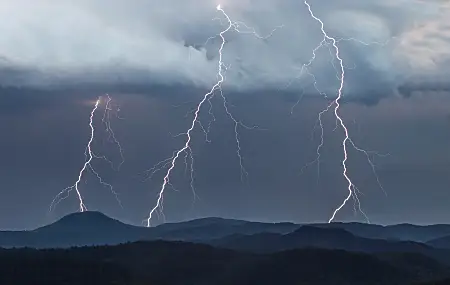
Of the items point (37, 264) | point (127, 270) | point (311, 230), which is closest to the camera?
point (37, 264)

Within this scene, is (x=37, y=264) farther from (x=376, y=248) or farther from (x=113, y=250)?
(x=376, y=248)

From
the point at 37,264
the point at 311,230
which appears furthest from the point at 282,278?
the point at 311,230

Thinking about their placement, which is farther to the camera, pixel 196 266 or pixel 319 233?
pixel 319 233

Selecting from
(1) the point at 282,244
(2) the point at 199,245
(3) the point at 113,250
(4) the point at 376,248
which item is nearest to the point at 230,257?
(2) the point at 199,245

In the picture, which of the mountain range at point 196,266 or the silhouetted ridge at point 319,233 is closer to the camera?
the mountain range at point 196,266

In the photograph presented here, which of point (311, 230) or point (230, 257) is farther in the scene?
point (311, 230)

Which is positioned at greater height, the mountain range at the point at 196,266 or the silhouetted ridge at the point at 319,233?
the silhouetted ridge at the point at 319,233

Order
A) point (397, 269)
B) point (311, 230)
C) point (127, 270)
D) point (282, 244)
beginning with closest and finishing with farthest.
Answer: point (127, 270) < point (397, 269) < point (282, 244) < point (311, 230)

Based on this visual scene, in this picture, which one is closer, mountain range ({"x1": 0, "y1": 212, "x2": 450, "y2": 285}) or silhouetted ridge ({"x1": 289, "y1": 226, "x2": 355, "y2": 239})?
mountain range ({"x1": 0, "y1": 212, "x2": 450, "y2": 285})

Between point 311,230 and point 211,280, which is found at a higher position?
point 311,230

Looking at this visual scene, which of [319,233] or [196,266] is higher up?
[319,233]

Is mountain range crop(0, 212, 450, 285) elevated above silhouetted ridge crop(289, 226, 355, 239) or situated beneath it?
situated beneath
